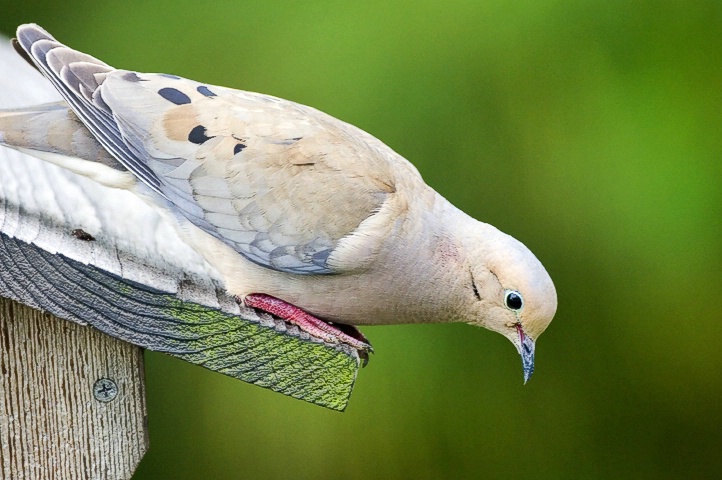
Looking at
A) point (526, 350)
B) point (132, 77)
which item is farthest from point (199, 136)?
point (526, 350)

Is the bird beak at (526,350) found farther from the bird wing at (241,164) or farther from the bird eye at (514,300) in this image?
the bird wing at (241,164)

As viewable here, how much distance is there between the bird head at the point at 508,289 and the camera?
2.07m

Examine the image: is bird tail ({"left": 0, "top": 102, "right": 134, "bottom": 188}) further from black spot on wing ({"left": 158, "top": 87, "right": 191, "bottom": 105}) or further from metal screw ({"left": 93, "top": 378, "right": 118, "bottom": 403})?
metal screw ({"left": 93, "top": 378, "right": 118, "bottom": 403})

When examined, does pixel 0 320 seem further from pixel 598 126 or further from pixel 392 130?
pixel 598 126

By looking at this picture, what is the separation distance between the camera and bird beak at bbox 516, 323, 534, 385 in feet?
7.05

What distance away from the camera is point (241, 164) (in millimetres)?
2111

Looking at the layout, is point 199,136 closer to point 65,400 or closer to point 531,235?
point 65,400

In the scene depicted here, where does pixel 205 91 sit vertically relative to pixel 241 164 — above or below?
above

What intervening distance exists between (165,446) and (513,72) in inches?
68.9

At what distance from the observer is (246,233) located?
2105 mm

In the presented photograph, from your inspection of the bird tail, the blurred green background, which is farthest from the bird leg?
the blurred green background

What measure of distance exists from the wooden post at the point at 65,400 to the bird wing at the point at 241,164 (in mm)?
376

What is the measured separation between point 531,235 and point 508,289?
1.05 metres

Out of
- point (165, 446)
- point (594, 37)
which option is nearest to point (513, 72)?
point (594, 37)
